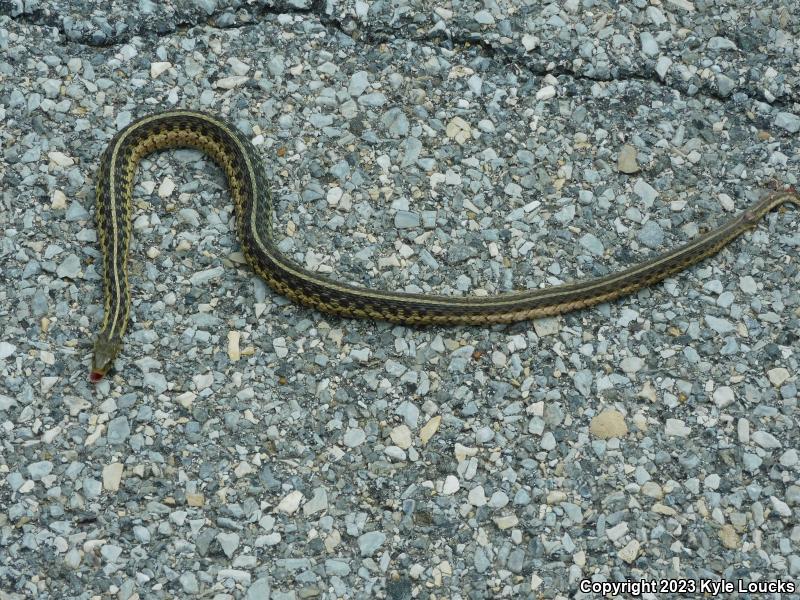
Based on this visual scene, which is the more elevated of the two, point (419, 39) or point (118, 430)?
point (419, 39)

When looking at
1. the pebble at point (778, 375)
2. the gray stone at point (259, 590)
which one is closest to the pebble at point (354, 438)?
the gray stone at point (259, 590)

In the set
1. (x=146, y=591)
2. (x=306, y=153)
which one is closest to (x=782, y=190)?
(x=306, y=153)

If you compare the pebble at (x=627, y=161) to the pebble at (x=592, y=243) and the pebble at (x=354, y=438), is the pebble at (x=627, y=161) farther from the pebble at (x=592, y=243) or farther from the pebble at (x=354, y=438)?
the pebble at (x=354, y=438)

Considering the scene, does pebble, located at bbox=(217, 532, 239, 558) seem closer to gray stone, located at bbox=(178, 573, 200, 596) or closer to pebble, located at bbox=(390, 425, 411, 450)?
gray stone, located at bbox=(178, 573, 200, 596)

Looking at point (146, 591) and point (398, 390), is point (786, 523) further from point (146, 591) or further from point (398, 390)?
point (146, 591)

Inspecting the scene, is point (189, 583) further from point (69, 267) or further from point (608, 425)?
point (608, 425)

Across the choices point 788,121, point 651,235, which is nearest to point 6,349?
point 651,235

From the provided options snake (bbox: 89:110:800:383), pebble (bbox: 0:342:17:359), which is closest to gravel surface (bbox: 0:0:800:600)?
pebble (bbox: 0:342:17:359)
